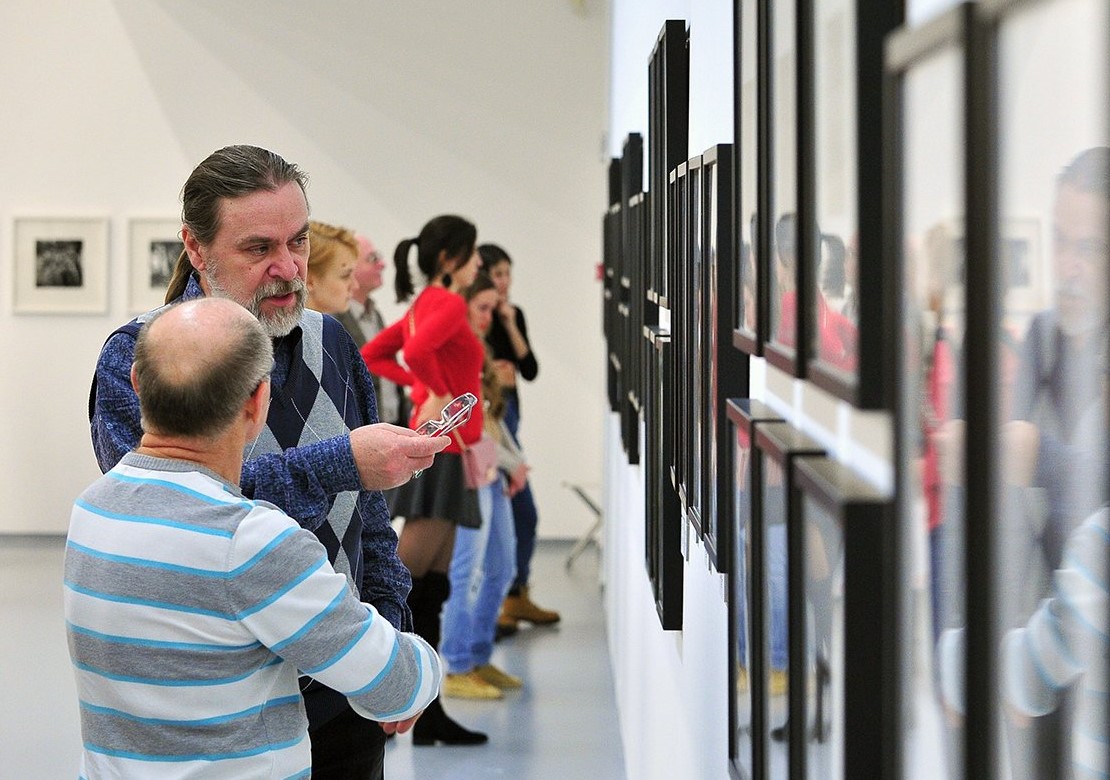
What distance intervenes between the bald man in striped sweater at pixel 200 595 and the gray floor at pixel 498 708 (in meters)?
3.93

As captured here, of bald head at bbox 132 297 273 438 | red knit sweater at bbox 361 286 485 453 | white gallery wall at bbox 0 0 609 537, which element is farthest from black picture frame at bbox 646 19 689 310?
white gallery wall at bbox 0 0 609 537

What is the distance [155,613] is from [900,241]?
4.42 feet

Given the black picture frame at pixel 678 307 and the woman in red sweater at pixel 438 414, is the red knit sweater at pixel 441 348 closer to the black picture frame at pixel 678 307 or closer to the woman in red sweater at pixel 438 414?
the woman in red sweater at pixel 438 414

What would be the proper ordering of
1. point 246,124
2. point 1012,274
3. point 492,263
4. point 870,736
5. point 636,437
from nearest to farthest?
1. point 1012,274
2. point 870,736
3. point 636,437
4. point 492,263
5. point 246,124

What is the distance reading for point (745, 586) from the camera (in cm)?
155

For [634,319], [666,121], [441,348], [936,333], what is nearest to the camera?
[936,333]

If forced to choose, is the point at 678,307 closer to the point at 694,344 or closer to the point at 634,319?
the point at 694,344

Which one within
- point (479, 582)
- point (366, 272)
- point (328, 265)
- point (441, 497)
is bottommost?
point (479, 582)

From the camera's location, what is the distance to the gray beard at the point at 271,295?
7.91 ft

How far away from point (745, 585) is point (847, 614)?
0.59 metres

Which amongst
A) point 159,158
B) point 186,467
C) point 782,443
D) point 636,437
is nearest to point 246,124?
point 159,158

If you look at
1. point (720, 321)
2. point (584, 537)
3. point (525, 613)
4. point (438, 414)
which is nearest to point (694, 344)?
point (720, 321)

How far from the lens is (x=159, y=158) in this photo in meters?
11.7

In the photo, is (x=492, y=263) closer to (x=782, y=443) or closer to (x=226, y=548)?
(x=226, y=548)
